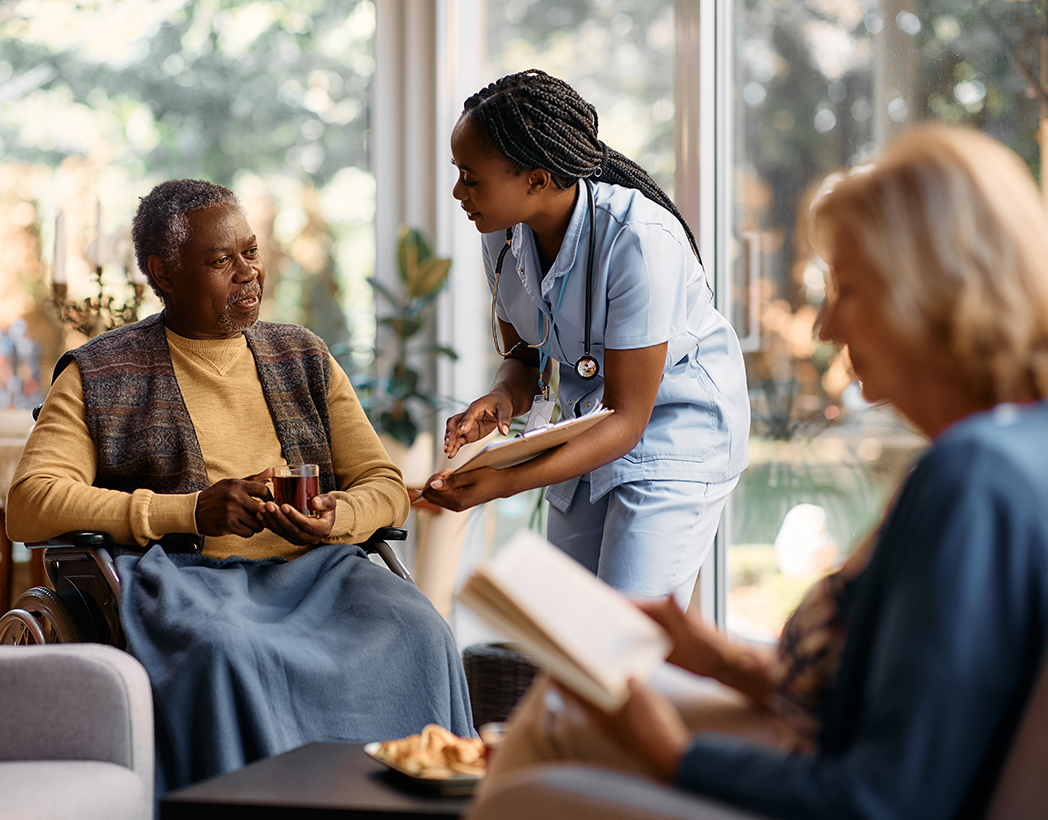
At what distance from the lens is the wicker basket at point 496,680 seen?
2723 millimetres

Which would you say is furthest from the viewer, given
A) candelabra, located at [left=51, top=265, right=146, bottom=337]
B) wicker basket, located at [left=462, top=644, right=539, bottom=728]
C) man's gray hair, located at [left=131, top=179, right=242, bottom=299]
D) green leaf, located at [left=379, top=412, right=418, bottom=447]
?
green leaf, located at [left=379, top=412, right=418, bottom=447]

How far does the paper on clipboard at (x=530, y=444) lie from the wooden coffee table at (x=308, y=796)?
0.57 metres

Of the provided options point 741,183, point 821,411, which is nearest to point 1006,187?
point 821,411

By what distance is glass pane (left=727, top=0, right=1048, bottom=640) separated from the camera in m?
2.52

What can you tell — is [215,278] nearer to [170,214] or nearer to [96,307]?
[170,214]

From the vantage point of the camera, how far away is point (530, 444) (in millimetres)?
1728

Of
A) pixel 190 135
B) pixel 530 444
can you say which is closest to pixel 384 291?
pixel 190 135

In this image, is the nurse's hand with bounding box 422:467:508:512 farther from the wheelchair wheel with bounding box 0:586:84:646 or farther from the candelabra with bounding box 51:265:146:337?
the candelabra with bounding box 51:265:146:337

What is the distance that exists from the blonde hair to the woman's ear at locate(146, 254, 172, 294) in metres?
1.64

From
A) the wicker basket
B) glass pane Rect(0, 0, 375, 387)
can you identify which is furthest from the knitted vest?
glass pane Rect(0, 0, 375, 387)

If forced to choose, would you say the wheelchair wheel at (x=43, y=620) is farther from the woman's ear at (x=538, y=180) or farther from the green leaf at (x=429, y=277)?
the green leaf at (x=429, y=277)

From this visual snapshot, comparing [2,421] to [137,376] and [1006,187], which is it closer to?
[137,376]

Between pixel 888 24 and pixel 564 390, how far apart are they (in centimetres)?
130

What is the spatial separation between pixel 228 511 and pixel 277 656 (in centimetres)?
29
